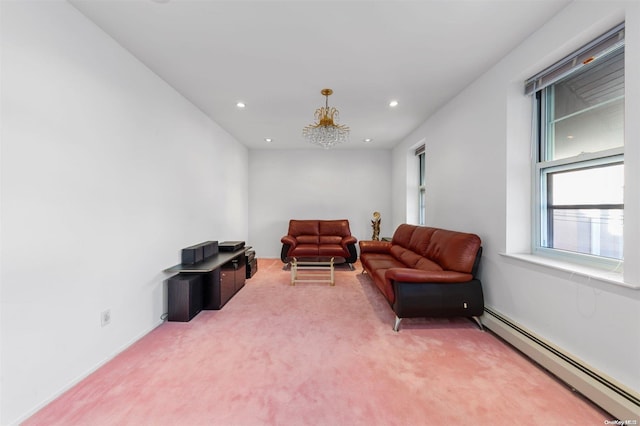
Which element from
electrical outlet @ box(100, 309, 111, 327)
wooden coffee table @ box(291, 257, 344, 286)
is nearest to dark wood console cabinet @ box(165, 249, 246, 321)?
electrical outlet @ box(100, 309, 111, 327)

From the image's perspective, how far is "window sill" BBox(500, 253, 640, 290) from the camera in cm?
140

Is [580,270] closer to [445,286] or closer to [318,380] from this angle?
[445,286]

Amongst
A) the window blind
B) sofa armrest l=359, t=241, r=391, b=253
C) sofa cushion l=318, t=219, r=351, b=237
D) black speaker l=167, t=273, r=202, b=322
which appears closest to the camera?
the window blind

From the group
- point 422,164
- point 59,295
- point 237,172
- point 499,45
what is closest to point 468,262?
point 499,45

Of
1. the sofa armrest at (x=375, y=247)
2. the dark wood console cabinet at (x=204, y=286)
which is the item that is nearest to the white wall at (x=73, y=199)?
the dark wood console cabinet at (x=204, y=286)

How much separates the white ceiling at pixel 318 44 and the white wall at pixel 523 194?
0.72 ft

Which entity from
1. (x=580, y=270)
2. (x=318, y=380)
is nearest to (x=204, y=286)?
(x=318, y=380)

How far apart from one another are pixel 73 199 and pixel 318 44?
2148 millimetres

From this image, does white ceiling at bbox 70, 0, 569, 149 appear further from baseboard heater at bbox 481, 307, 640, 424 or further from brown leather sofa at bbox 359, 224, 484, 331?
baseboard heater at bbox 481, 307, 640, 424

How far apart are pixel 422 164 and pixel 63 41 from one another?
486cm

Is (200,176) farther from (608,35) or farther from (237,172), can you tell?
(608,35)

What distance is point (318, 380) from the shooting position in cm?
166

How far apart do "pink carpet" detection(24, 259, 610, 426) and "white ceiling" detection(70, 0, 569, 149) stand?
255 centimetres

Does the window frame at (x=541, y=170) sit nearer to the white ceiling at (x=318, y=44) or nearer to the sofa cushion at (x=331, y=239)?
the white ceiling at (x=318, y=44)
